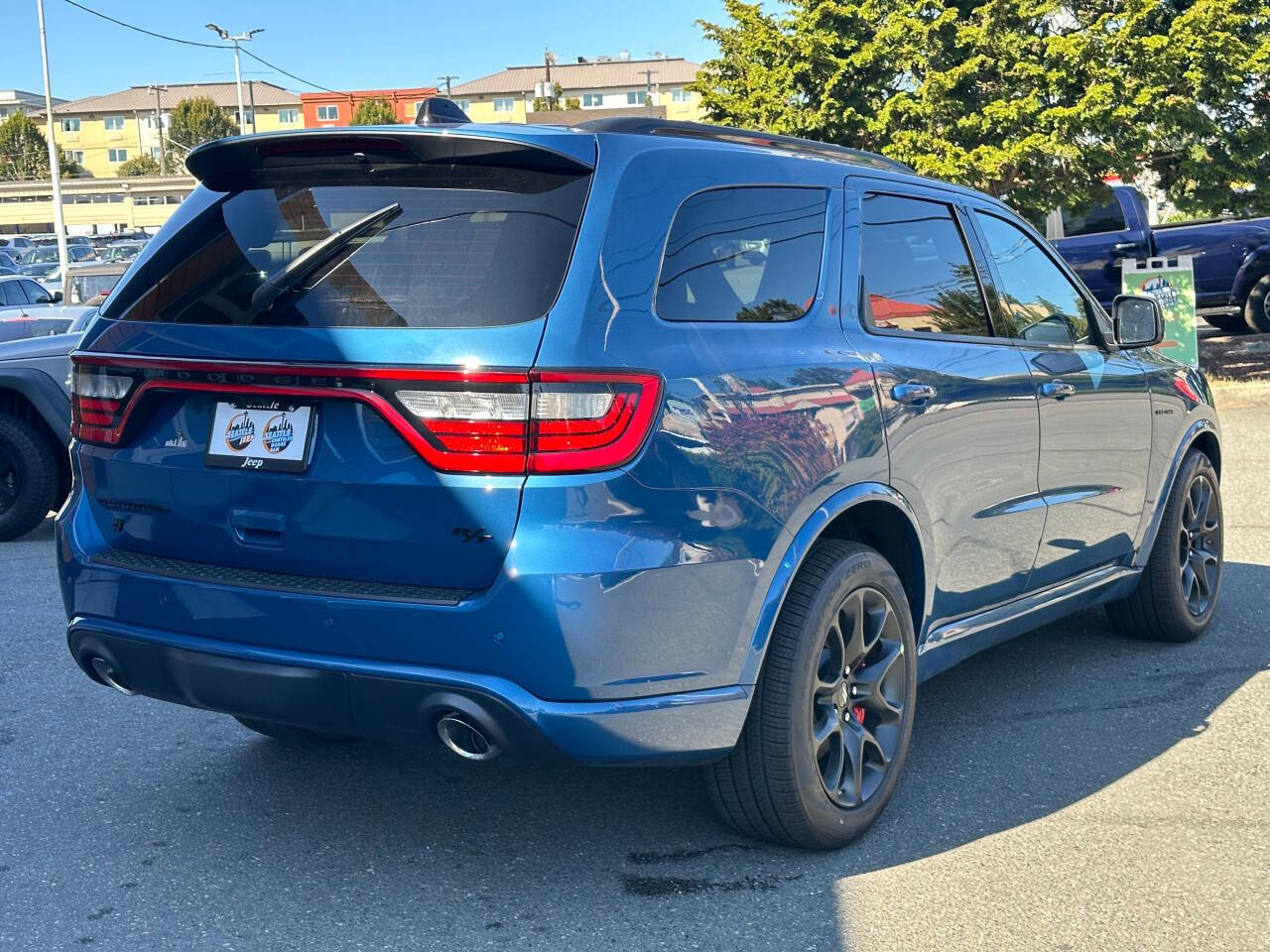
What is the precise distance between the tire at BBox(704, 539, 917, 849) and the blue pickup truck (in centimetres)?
1365

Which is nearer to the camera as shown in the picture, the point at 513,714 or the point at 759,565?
the point at 513,714

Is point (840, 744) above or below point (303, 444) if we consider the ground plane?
below

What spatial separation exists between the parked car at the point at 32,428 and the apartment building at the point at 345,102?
298ft

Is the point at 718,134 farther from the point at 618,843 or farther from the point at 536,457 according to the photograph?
the point at 618,843

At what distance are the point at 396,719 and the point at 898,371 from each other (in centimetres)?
165

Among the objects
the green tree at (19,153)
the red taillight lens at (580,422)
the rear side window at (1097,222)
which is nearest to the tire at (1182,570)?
the red taillight lens at (580,422)

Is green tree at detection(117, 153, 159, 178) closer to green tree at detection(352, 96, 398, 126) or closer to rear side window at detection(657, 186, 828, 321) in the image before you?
green tree at detection(352, 96, 398, 126)

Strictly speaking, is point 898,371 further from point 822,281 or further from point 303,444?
point 303,444

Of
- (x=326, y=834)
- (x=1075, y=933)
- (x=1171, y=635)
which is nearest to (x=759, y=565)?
(x=1075, y=933)

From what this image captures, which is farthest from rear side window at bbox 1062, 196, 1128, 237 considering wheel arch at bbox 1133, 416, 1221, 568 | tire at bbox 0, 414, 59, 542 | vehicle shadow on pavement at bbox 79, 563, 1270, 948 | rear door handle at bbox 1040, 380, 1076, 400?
rear door handle at bbox 1040, 380, 1076, 400

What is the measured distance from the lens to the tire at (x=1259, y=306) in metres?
17.5

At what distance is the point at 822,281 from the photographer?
3.73 meters

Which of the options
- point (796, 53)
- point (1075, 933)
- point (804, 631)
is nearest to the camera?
point (1075, 933)

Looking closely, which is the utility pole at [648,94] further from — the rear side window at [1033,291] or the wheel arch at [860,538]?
the wheel arch at [860,538]
